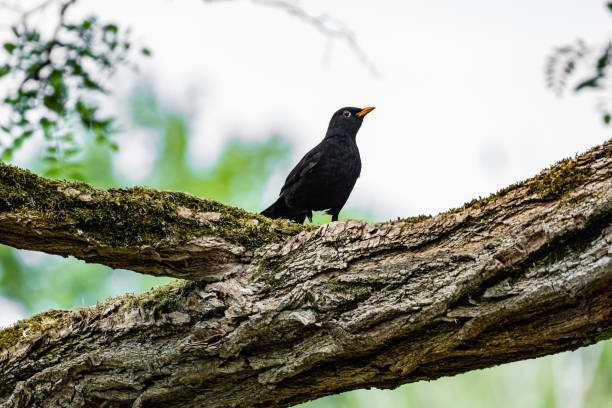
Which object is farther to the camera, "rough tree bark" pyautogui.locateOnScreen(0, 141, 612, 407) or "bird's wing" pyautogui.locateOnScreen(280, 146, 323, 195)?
"bird's wing" pyautogui.locateOnScreen(280, 146, 323, 195)

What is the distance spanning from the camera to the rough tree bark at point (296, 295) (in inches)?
97.0

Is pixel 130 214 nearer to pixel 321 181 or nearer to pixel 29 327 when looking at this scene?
pixel 29 327

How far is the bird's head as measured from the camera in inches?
263

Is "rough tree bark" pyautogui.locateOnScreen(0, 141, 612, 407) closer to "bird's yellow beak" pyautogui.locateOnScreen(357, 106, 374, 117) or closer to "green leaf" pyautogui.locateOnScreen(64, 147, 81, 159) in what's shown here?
"green leaf" pyautogui.locateOnScreen(64, 147, 81, 159)

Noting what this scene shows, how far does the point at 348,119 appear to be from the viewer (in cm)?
671

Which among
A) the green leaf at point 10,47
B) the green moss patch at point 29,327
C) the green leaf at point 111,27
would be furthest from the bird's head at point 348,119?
the green moss patch at point 29,327

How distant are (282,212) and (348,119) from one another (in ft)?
4.29

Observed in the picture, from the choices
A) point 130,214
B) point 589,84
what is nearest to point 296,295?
point 130,214

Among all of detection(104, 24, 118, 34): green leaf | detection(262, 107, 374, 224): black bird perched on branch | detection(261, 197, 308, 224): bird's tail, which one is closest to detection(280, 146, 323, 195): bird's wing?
detection(262, 107, 374, 224): black bird perched on branch

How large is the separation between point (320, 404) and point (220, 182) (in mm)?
6545

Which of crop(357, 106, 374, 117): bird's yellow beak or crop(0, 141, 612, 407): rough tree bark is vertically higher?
crop(357, 106, 374, 117): bird's yellow beak

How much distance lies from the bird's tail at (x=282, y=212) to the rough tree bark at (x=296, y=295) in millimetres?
2922

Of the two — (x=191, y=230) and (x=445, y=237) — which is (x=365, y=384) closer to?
(x=445, y=237)

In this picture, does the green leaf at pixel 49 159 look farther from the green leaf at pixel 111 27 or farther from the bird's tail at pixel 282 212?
the bird's tail at pixel 282 212
